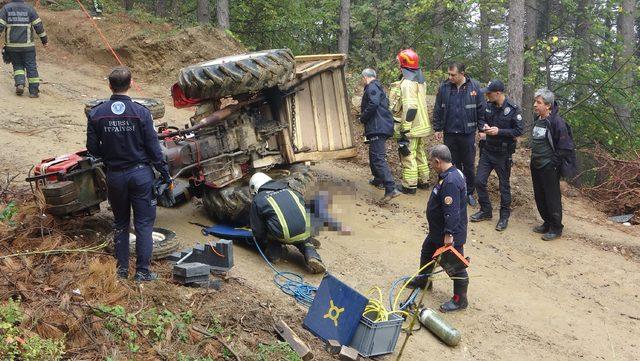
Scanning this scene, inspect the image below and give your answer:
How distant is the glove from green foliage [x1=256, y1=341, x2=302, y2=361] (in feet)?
17.7

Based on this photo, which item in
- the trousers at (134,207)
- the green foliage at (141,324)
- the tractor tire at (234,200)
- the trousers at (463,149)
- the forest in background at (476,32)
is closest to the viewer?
the green foliage at (141,324)

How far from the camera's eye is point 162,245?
5.79m

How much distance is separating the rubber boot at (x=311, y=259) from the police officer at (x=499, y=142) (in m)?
3.26

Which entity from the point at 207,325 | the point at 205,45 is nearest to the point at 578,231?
the point at 207,325

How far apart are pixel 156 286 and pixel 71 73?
9.59 metres

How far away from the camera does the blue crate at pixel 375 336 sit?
4914 millimetres

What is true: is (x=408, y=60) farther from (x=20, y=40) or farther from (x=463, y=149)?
(x=20, y=40)

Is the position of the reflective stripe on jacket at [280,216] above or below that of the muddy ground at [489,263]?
above

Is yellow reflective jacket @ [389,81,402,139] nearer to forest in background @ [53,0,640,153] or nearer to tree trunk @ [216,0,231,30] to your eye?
forest in background @ [53,0,640,153]

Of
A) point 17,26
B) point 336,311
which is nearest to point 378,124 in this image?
point 336,311

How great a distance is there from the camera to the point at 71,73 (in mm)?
13117

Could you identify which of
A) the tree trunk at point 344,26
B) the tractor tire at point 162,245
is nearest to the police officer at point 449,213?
the tractor tire at point 162,245

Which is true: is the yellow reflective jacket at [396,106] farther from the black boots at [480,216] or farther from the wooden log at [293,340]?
the wooden log at [293,340]

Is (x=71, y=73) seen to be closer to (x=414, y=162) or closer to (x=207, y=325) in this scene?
(x=414, y=162)
